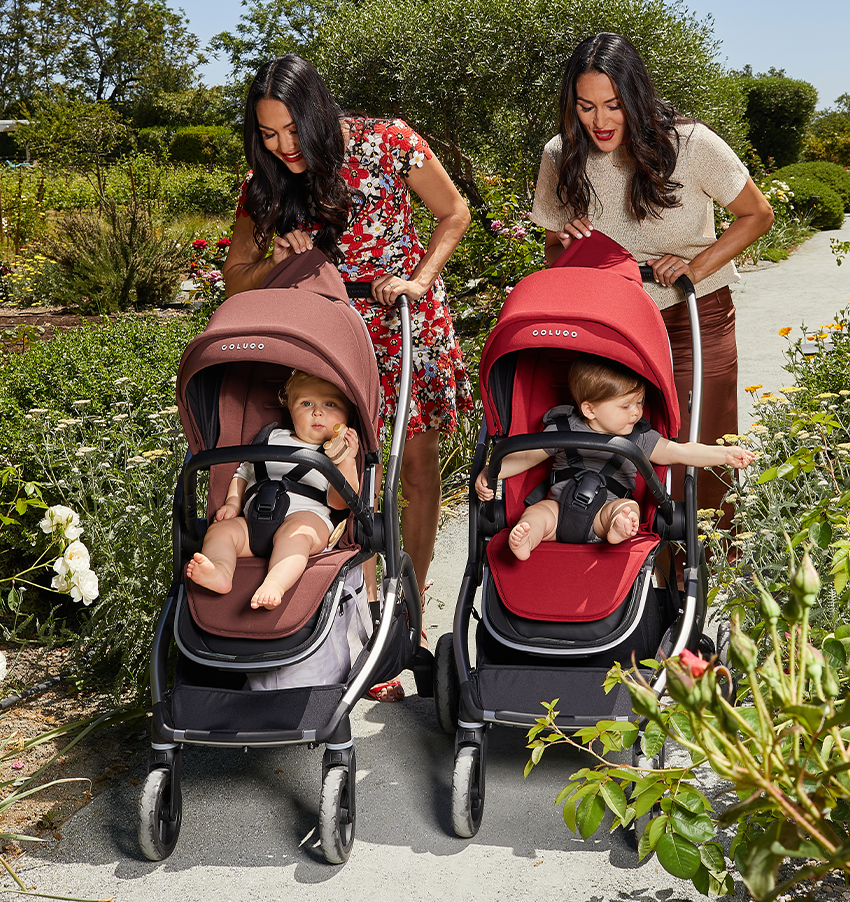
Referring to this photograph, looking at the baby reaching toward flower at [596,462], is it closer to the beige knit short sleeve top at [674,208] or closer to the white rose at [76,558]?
the beige knit short sleeve top at [674,208]

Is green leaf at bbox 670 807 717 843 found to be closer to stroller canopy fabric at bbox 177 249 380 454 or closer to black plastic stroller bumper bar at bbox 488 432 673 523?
black plastic stroller bumper bar at bbox 488 432 673 523

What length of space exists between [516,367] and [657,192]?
75cm

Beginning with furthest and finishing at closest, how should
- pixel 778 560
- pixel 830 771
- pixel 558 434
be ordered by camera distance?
1. pixel 778 560
2. pixel 558 434
3. pixel 830 771

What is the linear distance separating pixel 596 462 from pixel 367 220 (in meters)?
1.11

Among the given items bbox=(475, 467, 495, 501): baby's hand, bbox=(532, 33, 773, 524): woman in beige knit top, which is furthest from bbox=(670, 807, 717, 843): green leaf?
bbox=(532, 33, 773, 524): woman in beige knit top

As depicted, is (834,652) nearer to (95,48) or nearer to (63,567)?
(63,567)

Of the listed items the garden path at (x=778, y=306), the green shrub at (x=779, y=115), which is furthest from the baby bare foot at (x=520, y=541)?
the green shrub at (x=779, y=115)

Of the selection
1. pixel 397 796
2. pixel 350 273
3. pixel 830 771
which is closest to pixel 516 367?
pixel 350 273

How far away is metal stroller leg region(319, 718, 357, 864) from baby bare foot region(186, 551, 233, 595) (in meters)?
0.47

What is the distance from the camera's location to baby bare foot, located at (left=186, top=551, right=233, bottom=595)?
2.35 metres

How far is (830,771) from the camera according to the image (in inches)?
43.1

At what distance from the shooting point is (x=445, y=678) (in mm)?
Answer: 2824

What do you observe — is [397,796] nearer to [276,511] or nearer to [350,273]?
[276,511]

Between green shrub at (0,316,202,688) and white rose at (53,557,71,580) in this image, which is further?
green shrub at (0,316,202,688)
